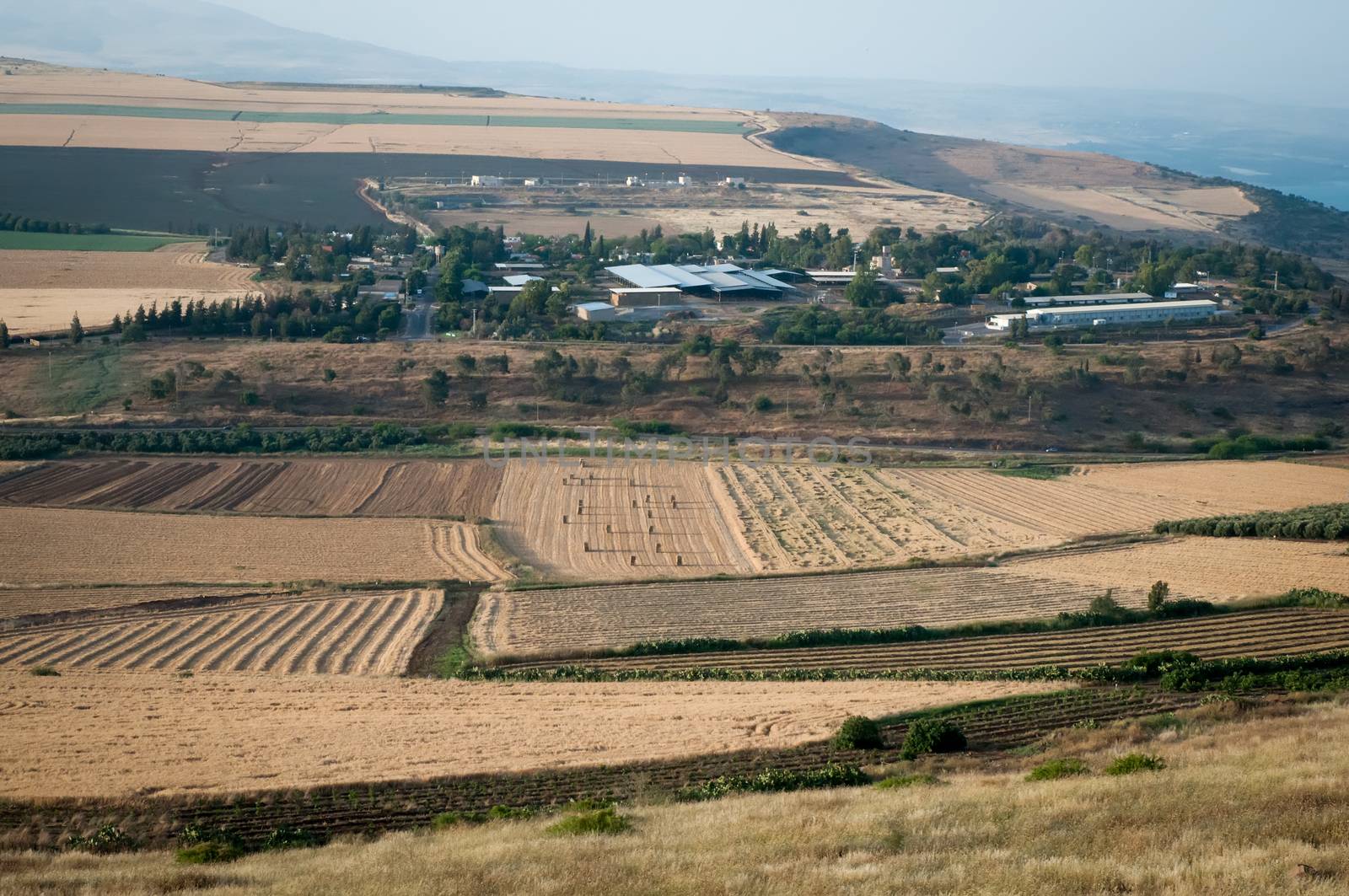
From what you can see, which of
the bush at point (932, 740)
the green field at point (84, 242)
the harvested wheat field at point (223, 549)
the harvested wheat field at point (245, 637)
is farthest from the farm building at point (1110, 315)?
the green field at point (84, 242)

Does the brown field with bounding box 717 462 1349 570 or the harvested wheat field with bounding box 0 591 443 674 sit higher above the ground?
the brown field with bounding box 717 462 1349 570

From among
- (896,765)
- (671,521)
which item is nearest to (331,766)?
(896,765)

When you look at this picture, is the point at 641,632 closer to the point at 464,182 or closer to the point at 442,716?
the point at 442,716

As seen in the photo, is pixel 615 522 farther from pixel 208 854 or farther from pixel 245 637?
pixel 208 854

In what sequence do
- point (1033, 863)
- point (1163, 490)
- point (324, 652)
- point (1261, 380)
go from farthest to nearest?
point (1261, 380), point (1163, 490), point (324, 652), point (1033, 863)

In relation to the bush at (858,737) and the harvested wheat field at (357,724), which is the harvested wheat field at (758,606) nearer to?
the harvested wheat field at (357,724)

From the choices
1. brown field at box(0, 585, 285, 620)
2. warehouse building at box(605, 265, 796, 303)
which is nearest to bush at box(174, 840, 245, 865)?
brown field at box(0, 585, 285, 620)

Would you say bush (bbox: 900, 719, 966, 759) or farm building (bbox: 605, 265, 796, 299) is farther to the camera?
farm building (bbox: 605, 265, 796, 299)

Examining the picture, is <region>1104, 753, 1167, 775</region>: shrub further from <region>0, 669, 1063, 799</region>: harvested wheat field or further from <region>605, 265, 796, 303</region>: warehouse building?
<region>605, 265, 796, 303</region>: warehouse building
